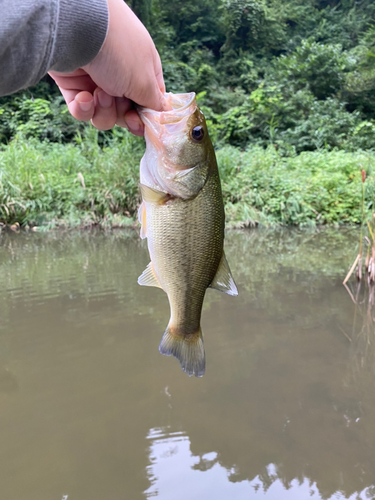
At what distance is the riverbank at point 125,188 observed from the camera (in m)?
7.17

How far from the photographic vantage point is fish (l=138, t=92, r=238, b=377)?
1215 millimetres

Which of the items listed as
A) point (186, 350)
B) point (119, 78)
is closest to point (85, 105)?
point (119, 78)

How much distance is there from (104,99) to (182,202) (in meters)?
0.45

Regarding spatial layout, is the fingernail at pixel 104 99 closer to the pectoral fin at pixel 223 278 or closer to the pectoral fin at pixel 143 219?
the pectoral fin at pixel 143 219

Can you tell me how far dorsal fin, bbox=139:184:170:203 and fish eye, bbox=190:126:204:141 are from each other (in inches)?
8.0

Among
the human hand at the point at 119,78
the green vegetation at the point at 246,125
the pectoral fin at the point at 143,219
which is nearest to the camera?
the human hand at the point at 119,78

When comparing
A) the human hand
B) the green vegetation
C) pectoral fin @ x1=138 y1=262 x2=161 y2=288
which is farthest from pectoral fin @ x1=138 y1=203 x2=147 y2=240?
the green vegetation

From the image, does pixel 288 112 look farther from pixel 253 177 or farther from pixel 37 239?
pixel 37 239

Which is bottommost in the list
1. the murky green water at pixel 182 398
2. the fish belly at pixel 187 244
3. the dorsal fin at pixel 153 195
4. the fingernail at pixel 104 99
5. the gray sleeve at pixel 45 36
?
the murky green water at pixel 182 398

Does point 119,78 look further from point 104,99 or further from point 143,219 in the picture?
point 143,219

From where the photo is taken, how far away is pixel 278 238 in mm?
6859

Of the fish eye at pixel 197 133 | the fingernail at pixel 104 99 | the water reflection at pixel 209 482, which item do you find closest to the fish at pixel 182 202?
the fish eye at pixel 197 133

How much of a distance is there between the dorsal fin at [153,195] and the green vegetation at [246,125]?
174 inches

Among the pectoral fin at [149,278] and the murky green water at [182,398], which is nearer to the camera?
the pectoral fin at [149,278]
